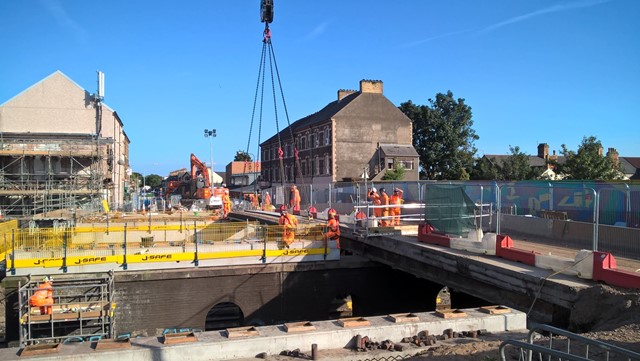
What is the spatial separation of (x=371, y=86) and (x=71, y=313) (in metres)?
44.6

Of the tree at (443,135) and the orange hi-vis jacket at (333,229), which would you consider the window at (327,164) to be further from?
the orange hi-vis jacket at (333,229)

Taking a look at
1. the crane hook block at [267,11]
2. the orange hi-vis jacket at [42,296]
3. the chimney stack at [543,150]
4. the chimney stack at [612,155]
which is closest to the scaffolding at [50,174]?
the crane hook block at [267,11]

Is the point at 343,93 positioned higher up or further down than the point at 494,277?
higher up

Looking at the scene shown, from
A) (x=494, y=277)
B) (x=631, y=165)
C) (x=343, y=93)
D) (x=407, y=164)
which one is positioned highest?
(x=343, y=93)

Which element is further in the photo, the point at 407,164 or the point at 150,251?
the point at 407,164

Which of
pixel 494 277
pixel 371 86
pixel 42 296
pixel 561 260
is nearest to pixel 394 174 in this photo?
pixel 371 86

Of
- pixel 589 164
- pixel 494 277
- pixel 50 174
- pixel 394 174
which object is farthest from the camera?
pixel 394 174

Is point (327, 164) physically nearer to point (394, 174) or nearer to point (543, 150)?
point (394, 174)

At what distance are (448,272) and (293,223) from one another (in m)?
7.17

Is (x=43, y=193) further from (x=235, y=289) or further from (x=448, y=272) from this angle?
(x=448, y=272)

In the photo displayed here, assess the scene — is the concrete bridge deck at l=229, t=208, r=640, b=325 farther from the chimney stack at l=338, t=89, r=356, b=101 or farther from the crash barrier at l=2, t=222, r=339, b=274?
the chimney stack at l=338, t=89, r=356, b=101

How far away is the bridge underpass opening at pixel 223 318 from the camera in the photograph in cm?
1678

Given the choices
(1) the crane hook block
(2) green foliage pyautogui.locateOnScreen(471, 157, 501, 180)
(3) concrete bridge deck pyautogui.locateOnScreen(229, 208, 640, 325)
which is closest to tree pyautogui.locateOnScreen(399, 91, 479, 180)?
(2) green foliage pyautogui.locateOnScreen(471, 157, 501, 180)

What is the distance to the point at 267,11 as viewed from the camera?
21469 mm
